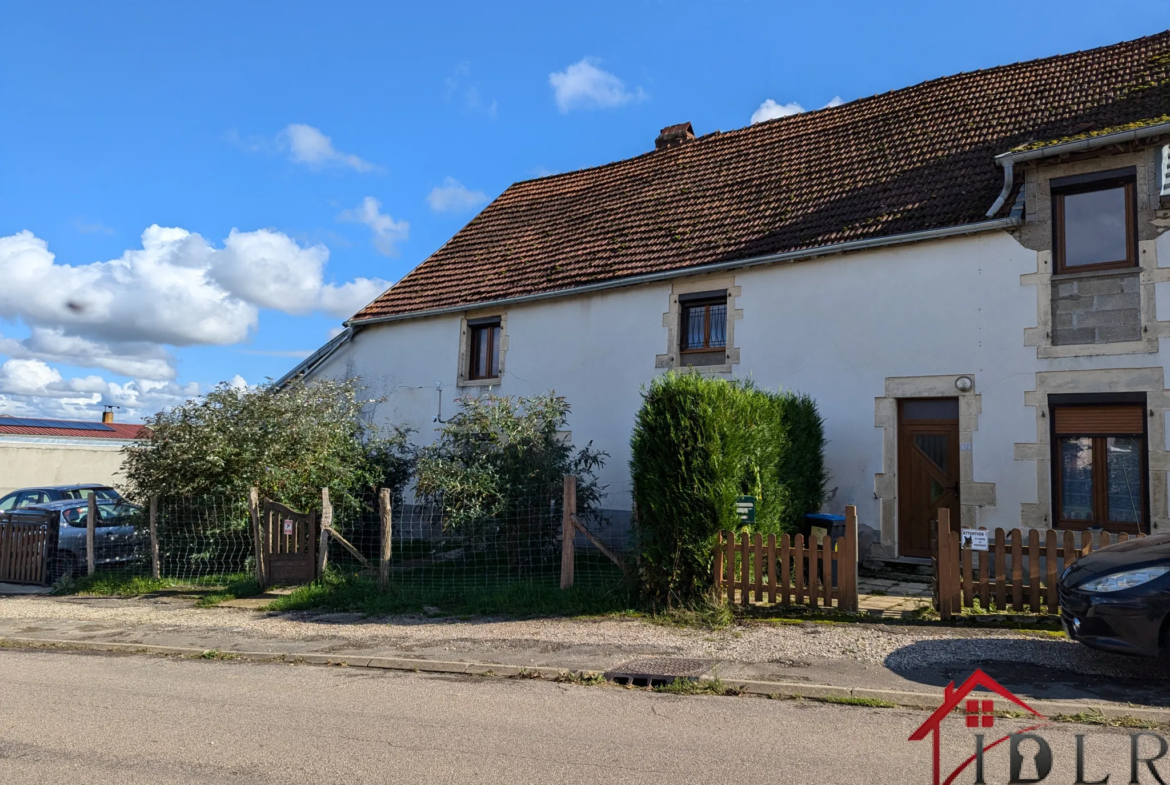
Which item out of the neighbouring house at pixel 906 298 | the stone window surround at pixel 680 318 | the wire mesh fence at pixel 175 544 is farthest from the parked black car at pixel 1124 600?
the wire mesh fence at pixel 175 544

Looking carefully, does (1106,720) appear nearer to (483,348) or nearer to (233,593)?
(233,593)

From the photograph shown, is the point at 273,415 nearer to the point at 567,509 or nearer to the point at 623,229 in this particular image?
the point at 567,509

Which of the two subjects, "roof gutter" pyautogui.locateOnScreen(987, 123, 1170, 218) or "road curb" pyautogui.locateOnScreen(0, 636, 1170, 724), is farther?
"roof gutter" pyautogui.locateOnScreen(987, 123, 1170, 218)

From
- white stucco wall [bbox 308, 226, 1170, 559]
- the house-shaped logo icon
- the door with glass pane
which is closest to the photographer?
the house-shaped logo icon

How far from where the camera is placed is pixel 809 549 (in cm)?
880

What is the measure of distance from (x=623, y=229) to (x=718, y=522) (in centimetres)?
851

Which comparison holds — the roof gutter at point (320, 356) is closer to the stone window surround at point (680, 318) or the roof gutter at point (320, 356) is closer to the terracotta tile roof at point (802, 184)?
the terracotta tile roof at point (802, 184)

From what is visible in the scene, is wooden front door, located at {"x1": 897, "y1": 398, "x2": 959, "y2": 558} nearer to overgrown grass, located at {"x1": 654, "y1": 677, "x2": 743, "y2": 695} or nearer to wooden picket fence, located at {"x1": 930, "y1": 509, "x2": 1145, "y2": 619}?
wooden picket fence, located at {"x1": 930, "y1": 509, "x2": 1145, "y2": 619}

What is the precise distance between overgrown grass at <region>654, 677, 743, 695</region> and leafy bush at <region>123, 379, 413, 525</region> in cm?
763

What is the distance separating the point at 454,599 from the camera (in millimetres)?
10039

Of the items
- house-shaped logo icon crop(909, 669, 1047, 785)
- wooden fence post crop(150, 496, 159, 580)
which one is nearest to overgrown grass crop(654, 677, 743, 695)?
house-shaped logo icon crop(909, 669, 1047, 785)

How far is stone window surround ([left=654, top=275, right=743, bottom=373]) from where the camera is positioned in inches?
524

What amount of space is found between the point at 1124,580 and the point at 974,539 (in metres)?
2.11

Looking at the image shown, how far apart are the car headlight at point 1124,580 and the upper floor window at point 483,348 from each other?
11.6m
